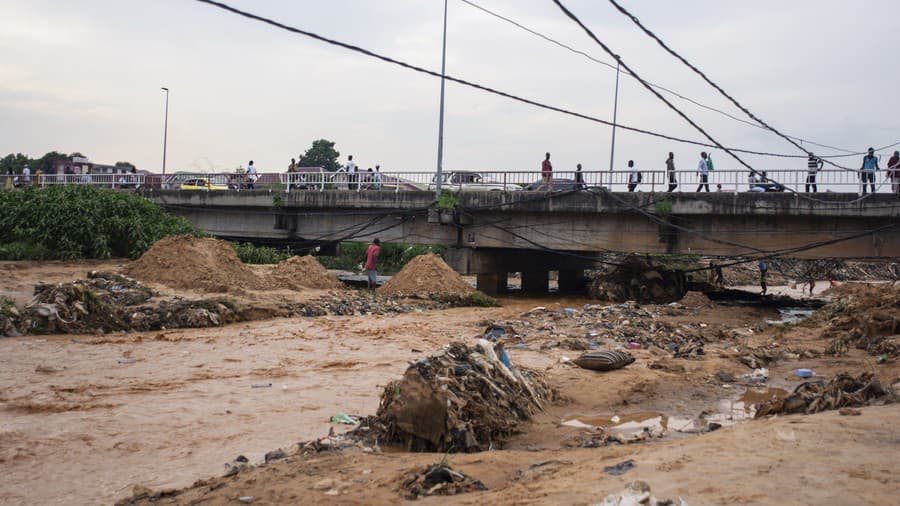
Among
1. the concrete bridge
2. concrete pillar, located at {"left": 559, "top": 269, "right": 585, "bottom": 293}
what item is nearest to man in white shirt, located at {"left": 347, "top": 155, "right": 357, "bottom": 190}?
the concrete bridge

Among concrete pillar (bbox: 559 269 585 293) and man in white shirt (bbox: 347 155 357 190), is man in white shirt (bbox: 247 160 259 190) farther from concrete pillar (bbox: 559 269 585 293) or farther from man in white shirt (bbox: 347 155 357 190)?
concrete pillar (bbox: 559 269 585 293)

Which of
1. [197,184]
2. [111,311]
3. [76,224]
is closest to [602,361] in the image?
[111,311]

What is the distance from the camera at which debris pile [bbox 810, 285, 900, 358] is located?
485 inches

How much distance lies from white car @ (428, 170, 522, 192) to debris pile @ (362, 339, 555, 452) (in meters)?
17.3

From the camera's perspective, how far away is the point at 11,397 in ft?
29.4

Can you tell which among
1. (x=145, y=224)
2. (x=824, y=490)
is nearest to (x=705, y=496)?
(x=824, y=490)

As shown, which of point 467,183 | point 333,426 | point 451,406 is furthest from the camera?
point 467,183

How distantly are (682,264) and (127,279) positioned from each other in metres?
23.3

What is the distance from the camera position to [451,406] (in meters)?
6.78

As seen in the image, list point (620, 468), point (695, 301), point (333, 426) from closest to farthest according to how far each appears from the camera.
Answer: point (620, 468), point (333, 426), point (695, 301)

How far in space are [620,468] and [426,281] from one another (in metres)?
16.5

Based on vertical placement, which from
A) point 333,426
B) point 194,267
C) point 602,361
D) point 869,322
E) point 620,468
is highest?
point 194,267

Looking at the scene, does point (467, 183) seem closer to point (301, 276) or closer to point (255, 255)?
point (301, 276)

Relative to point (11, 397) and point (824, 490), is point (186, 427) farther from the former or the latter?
point (824, 490)
